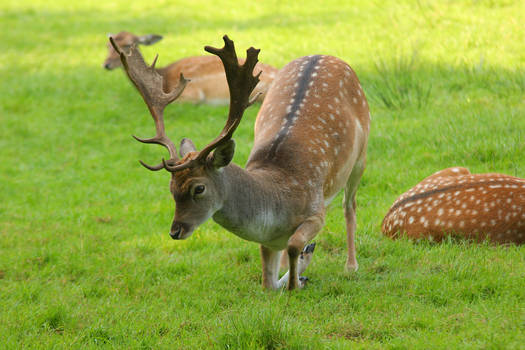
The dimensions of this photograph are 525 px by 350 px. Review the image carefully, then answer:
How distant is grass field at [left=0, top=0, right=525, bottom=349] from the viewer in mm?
4219

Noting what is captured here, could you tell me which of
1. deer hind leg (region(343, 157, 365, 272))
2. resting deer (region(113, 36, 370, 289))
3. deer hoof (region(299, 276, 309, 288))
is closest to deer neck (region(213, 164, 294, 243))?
resting deer (region(113, 36, 370, 289))

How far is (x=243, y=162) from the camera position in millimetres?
7887

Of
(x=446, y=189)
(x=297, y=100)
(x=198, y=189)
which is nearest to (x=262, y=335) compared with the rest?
(x=198, y=189)

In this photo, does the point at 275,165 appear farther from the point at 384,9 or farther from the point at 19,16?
the point at 19,16

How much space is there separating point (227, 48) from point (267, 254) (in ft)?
4.89

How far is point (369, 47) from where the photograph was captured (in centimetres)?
1059

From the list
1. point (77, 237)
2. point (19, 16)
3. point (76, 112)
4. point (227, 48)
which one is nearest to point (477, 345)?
point (227, 48)

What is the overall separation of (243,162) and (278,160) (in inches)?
120

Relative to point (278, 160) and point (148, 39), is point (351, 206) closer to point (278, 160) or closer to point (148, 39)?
point (278, 160)

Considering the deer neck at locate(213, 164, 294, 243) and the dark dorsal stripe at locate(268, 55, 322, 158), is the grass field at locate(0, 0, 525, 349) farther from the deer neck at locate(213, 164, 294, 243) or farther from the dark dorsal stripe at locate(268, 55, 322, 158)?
the dark dorsal stripe at locate(268, 55, 322, 158)

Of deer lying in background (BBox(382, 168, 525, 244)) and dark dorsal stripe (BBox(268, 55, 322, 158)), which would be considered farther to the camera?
deer lying in background (BBox(382, 168, 525, 244))

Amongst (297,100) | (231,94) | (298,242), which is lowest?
(298,242)

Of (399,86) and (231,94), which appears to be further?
(399,86)

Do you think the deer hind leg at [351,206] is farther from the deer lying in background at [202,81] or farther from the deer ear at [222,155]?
the deer lying in background at [202,81]
